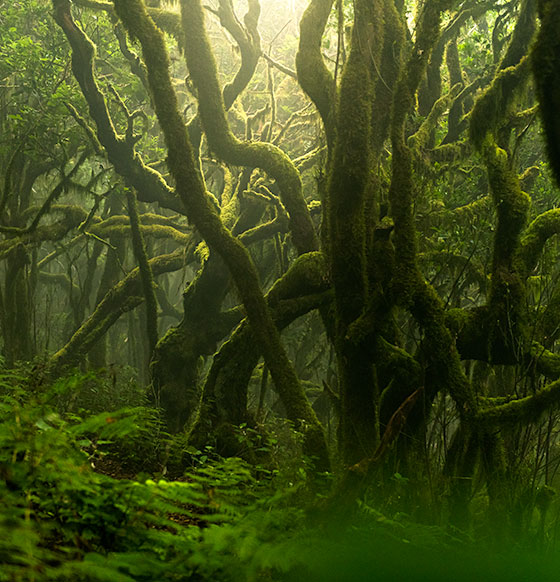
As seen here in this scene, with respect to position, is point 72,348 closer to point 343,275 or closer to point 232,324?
point 232,324

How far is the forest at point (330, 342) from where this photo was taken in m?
1.97

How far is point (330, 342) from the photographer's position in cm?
660

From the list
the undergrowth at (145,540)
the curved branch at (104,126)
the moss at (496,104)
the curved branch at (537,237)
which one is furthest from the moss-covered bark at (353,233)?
the curved branch at (104,126)

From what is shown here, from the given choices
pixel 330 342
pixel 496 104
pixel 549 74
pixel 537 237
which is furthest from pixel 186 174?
Answer: pixel 549 74

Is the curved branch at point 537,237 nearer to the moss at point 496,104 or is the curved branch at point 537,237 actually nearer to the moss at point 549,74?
the moss at point 496,104

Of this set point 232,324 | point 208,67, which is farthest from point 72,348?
point 208,67

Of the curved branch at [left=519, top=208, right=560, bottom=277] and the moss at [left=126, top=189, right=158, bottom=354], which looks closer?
the curved branch at [left=519, top=208, right=560, bottom=277]

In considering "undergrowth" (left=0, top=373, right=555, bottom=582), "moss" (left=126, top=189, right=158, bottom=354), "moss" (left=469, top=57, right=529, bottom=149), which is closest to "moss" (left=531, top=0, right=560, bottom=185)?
"undergrowth" (left=0, top=373, right=555, bottom=582)

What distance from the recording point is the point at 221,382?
7004 mm

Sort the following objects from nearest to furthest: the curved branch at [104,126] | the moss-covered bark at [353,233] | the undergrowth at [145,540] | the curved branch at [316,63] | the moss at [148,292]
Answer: the undergrowth at [145,540]
the moss-covered bark at [353,233]
the curved branch at [316,63]
the curved branch at [104,126]
the moss at [148,292]

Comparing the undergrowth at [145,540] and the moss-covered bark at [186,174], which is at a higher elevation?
the moss-covered bark at [186,174]

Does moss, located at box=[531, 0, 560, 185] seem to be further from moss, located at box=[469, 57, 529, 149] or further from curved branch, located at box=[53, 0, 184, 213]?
curved branch, located at box=[53, 0, 184, 213]

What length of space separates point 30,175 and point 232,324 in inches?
252

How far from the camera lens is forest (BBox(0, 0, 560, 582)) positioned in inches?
77.6
